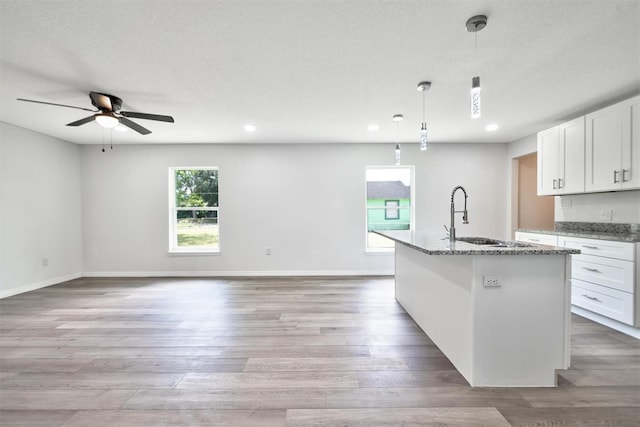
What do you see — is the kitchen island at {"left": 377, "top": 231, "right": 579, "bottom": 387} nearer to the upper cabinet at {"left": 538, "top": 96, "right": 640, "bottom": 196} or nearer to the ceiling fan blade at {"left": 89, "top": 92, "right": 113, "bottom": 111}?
the upper cabinet at {"left": 538, "top": 96, "right": 640, "bottom": 196}

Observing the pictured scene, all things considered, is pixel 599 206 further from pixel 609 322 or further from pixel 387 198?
pixel 387 198

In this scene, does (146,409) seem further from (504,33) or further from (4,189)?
(4,189)

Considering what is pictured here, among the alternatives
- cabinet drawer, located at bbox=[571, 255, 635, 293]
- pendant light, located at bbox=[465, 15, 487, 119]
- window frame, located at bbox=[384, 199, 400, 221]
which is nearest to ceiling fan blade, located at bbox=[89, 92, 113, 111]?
pendant light, located at bbox=[465, 15, 487, 119]

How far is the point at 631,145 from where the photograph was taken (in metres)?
2.60

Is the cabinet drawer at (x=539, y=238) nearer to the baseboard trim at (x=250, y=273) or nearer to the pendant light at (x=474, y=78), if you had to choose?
the baseboard trim at (x=250, y=273)

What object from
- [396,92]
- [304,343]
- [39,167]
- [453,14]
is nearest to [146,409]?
[304,343]

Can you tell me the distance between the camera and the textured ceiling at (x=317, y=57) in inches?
64.0

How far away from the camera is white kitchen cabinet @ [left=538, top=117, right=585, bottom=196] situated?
10.3ft

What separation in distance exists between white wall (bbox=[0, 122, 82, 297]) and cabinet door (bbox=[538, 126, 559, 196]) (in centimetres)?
750

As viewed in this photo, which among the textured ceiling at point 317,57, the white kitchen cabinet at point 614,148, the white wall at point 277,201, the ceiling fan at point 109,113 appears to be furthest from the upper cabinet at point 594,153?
the ceiling fan at point 109,113

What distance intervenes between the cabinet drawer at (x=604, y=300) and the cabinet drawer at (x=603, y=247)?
346 mm

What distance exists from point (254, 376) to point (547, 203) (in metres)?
5.63

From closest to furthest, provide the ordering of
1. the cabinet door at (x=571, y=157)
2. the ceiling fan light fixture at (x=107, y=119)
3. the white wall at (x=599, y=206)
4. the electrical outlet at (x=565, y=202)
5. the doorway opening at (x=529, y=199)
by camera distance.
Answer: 1. the ceiling fan light fixture at (x=107, y=119)
2. the white wall at (x=599, y=206)
3. the cabinet door at (x=571, y=157)
4. the electrical outlet at (x=565, y=202)
5. the doorway opening at (x=529, y=199)

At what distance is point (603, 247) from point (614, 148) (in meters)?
1.05
